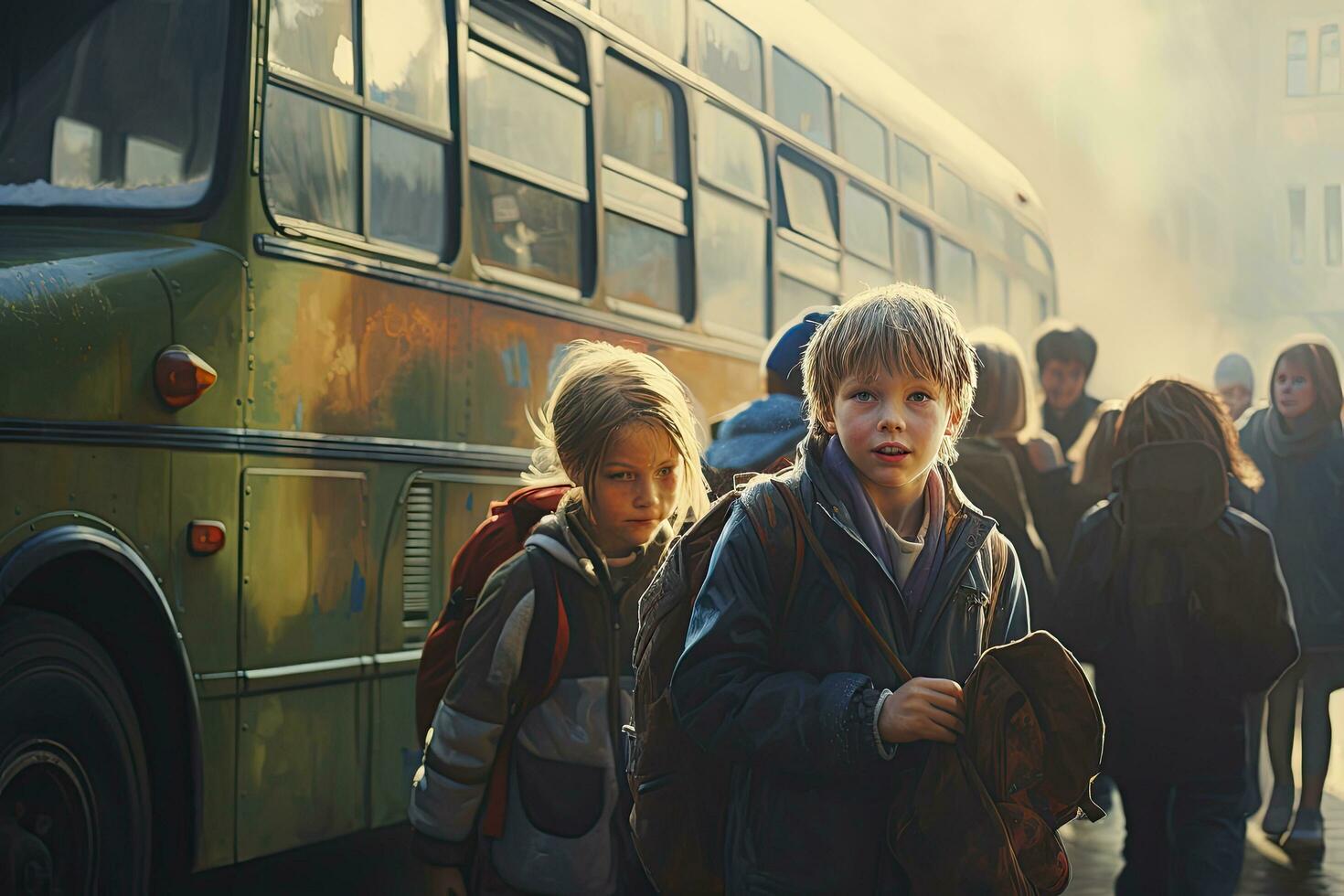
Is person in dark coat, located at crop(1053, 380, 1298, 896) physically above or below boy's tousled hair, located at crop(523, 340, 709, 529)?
below

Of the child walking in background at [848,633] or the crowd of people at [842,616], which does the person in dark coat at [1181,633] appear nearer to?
the crowd of people at [842,616]

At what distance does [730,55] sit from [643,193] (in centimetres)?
117

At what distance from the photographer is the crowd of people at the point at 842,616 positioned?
2.64 m

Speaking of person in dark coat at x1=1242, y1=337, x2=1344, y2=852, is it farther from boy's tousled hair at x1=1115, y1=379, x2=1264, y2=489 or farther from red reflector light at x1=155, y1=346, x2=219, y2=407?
red reflector light at x1=155, y1=346, x2=219, y2=407

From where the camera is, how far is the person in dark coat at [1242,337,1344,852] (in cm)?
759

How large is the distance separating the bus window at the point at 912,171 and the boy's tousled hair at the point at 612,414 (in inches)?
266

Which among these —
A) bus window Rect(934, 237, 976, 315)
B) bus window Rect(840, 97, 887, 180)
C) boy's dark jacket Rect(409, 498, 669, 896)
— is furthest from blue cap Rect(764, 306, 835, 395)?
bus window Rect(934, 237, 976, 315)

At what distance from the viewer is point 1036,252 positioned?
1413cm

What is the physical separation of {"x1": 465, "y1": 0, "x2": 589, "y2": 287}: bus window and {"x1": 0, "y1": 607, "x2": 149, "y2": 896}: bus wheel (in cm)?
208

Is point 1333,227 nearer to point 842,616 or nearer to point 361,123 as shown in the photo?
point 361,123

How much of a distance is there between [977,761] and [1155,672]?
231 cm

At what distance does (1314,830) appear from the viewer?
736 centimetres

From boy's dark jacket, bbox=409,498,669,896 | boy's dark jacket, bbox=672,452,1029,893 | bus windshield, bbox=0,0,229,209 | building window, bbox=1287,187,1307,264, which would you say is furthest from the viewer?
building window, bbox=1287,187,1307,264

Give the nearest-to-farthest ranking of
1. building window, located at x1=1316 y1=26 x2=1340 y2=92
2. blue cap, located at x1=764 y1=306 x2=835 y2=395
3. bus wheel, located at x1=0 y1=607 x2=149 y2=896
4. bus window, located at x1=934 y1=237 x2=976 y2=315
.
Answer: bus wheel, located at x1=0 y1=607 x2=149 y2=896
blue cap, located at x1=764 y1=306 x2=835 y2=395
bus window, located at x1=934 y1=237 x2=976 y2=315
building window, located at x1=1316 y1=26 x2=1340 y2=92
